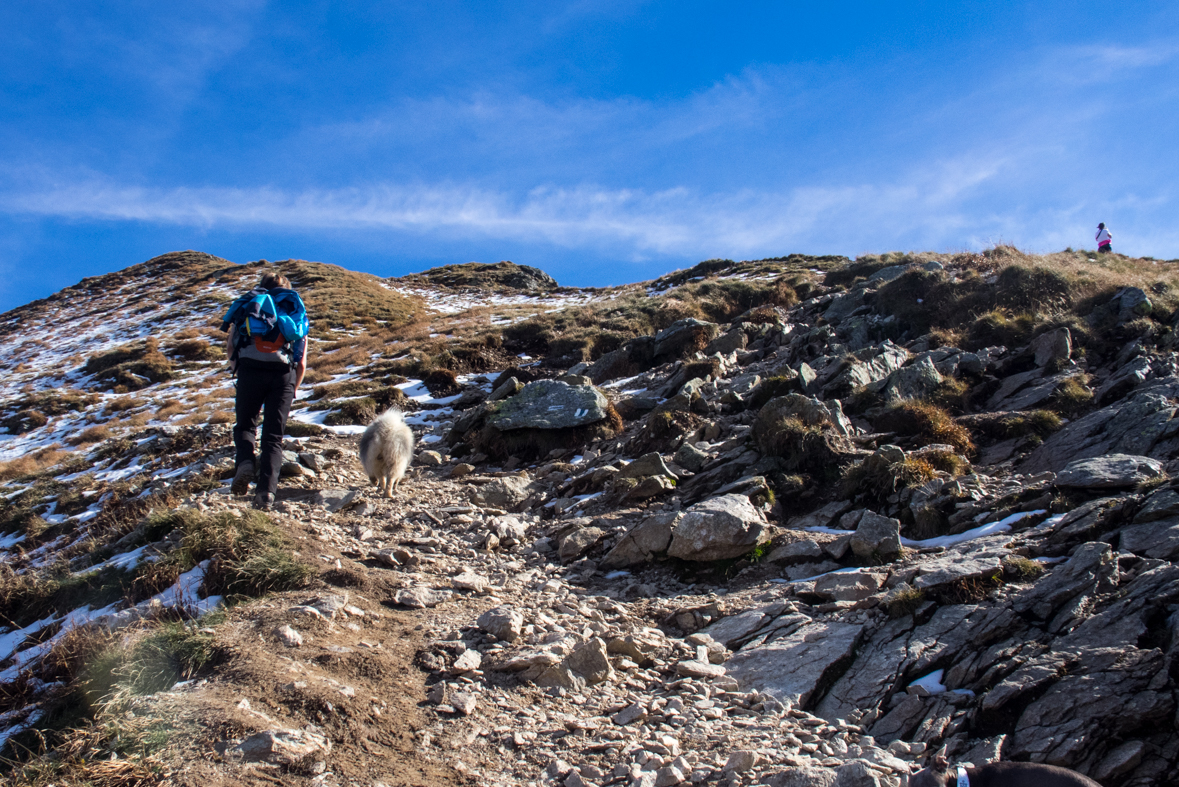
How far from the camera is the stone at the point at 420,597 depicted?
187 inches

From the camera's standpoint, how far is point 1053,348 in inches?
355

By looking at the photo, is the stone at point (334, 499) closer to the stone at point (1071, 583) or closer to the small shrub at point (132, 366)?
the stone at point (1071, 583)

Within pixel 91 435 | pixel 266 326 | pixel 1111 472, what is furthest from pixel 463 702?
Answer: pixel 91 435

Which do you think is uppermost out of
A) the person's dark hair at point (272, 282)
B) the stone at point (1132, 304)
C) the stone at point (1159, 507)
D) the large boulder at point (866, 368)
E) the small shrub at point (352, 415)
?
the stone at point (1132, 304)

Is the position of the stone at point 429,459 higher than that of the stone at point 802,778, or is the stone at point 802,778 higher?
the stone at point 429,459

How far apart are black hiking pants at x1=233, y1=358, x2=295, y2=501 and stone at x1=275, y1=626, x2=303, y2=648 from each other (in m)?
2.68

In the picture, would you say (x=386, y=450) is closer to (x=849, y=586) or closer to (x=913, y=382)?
(x=849, y=586)

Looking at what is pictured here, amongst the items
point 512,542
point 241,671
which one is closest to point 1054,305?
point 512,542

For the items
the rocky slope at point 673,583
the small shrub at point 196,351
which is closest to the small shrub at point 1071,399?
the rocky slope at point 673,583

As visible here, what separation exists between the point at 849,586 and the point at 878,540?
2.88ft

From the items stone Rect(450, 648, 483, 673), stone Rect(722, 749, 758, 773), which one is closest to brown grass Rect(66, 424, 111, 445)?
stone Rect(450, 648, 483, 673)

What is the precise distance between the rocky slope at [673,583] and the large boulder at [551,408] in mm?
61

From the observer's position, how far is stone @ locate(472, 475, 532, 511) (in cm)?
815

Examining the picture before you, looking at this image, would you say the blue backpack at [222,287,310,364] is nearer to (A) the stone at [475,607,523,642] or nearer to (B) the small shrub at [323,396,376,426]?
(A) the stone at [475,607,523,642]
